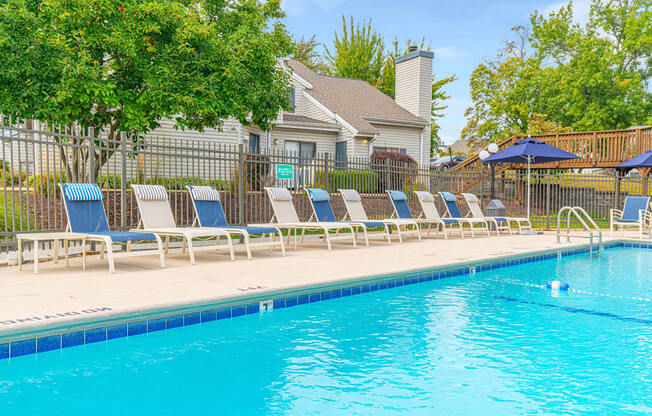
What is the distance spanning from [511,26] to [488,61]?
386cm

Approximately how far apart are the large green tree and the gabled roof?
27.3 ft

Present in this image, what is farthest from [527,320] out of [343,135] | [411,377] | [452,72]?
[452,72]

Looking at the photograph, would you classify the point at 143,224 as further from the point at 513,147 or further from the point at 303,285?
the point at 513,147

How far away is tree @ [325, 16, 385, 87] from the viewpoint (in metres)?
33.7

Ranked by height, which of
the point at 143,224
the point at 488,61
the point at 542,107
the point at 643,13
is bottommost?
the point at 143,224

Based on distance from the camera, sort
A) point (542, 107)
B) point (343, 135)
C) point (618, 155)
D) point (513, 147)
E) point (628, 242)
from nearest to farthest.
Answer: point (628, 242) → point (513, 147) → point (618, 155) → point (343, 135) → point (542, 107)

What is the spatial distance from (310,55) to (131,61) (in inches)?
1098

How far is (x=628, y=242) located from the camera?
37.3 feet

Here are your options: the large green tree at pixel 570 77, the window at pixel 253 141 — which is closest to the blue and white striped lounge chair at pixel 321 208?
the window at pixel 253 141

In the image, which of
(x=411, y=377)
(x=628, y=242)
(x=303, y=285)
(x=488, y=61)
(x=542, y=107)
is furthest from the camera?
(x=488, y=61)

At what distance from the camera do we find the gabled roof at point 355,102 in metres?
22.4

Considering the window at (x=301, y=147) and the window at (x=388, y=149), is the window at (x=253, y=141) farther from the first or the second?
the window at (x=388, y=149)

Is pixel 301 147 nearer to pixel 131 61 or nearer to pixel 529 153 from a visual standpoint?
pixel 529 153

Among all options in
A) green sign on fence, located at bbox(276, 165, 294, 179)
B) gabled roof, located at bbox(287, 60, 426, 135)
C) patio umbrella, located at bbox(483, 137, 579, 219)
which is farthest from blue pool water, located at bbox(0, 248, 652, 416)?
gabled roof, located at bbox(287, 60, 426, 135)
